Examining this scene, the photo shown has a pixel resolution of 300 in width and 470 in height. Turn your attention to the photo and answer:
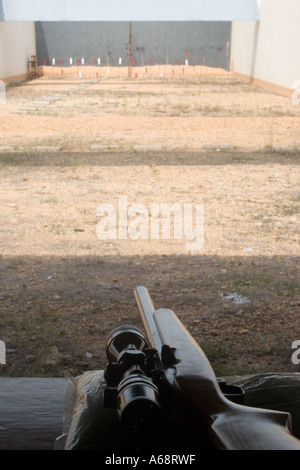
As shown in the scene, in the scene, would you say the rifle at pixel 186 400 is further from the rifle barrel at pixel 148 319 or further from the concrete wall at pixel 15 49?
the concrete wall at pixel 15 49

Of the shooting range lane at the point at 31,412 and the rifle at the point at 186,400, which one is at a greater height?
the rifle at the point at 186,400

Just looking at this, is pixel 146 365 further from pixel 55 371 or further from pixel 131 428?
pixel 55 371

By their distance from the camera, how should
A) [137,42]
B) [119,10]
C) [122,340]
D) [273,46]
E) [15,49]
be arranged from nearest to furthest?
[122,340] → [119,10] → [273,46] → [15,49] → [137,42]

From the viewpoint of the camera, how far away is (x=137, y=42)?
25578 mm

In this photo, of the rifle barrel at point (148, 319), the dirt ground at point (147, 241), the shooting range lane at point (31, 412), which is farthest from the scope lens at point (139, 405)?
the dirt ground at point (147, 241)

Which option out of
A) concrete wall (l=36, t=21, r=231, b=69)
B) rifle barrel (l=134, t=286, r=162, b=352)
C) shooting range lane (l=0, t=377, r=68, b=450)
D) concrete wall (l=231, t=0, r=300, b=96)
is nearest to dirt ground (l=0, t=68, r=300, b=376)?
shooting range lane (l=0, t=377, r=68, b=450)

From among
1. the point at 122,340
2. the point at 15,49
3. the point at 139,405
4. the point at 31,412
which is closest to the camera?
the point at 139,405

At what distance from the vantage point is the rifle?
63cm

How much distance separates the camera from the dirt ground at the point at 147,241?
10.1 ft

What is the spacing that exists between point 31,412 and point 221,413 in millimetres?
484

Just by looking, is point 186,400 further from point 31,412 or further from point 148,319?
point 31,412

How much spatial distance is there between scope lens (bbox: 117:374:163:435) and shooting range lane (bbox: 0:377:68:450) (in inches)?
13.0

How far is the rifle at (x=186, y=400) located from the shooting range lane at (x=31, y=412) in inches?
9.8

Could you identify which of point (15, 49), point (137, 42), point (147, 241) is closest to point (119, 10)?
point (15, 49)
